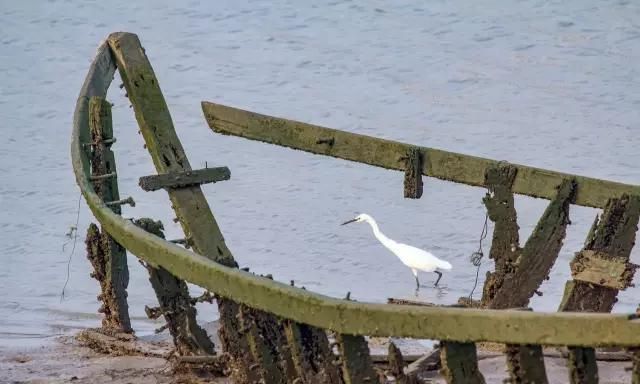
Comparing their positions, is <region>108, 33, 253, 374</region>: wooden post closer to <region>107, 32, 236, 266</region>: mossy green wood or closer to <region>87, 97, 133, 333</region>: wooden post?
<region>107, 32, 236, 266</region>: mossy green wood

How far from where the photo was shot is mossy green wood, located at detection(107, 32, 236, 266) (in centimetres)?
633

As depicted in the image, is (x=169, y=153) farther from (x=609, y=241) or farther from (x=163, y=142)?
(x=609, y=241)

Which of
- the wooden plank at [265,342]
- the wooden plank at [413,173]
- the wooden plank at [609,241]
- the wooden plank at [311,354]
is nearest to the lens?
the wooden plank at [311,354]

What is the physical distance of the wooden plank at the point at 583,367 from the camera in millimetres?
4066

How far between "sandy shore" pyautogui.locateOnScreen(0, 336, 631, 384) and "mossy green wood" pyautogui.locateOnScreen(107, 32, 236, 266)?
0.62 metres

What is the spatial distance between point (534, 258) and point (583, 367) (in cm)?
290

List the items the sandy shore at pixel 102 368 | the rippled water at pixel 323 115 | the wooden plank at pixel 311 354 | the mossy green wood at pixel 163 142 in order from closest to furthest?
the wooden plank at pixel 311 354 < the sandy shore at pixel 102 368 < the mossy green wood at pixel 163 142 < the rippled water at pixel 323 115

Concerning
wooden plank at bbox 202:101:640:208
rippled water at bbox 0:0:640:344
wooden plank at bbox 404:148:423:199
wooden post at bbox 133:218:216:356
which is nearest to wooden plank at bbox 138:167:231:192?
wooden post at bbox 133:218:216:356

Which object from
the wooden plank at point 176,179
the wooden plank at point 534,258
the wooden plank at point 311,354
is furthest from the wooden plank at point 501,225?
the wooden plank at point 311,354

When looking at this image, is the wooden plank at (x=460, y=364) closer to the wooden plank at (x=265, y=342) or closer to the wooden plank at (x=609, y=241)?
the wooden plank at (x=265, y=342)

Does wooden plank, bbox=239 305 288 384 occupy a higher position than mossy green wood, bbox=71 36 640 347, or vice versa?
mossy green wood, bbox=71 36 640 347

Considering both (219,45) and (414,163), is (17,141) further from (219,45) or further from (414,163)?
(414,163)

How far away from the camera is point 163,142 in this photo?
7.07 meters

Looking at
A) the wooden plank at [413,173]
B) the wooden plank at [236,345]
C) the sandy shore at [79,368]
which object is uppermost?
the wooden plank at [413,173]
